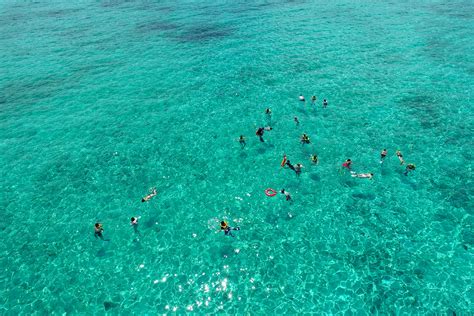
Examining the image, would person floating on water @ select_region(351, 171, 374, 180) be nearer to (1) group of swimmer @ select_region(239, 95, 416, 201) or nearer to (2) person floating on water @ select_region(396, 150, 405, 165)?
(1) group of swimmer @ select_region(239, 95, 416, 201)

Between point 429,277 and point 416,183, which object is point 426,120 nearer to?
point 416,183

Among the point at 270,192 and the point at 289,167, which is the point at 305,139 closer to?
the point at 289,167

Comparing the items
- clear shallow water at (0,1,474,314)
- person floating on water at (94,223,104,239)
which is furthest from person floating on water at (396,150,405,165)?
person floating on water at (94,223,104,239)

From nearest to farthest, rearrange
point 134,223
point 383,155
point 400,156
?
point 134,223 < point 383,155 < point 400,156

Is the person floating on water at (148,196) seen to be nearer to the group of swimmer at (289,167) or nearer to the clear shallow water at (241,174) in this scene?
the group of swimmer at (289,167)

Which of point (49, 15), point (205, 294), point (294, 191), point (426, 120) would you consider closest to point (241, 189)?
point (294, 191)

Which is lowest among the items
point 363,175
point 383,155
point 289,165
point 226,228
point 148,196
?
point 226,228

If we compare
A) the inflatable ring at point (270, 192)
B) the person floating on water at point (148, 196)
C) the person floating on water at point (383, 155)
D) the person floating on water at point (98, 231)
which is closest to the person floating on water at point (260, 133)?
the inflatable ring at point (270, 192)

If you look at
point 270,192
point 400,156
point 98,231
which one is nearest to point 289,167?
point 270,192
